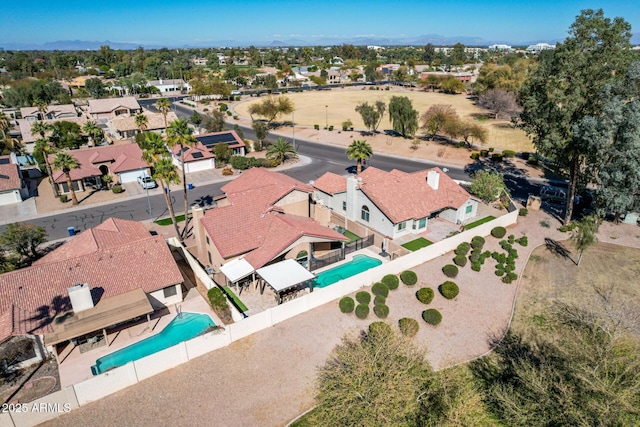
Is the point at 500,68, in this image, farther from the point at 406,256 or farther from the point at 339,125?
the point at 406,256

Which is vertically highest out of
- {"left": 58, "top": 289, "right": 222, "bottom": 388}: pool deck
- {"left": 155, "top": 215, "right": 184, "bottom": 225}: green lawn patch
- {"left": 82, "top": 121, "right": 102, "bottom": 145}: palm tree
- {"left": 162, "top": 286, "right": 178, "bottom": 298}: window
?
{"left": 82, "top": 121, "right": 102, "bottom": 145}: palm tree

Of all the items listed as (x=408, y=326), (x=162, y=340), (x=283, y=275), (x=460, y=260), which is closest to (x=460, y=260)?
(x=460, y=260)

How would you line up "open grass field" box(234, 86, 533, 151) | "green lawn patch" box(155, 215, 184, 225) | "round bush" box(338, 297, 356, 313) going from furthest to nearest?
"open grass field" box(234, 86, 533, 151), "green lawn patch" box(155, 215, 184, 225), "round bush" box(338, 297, 356, 313)

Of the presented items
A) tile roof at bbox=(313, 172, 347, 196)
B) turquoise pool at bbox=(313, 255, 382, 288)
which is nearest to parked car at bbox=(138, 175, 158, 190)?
tile roof at bbox=(313, 172, 347, 196)

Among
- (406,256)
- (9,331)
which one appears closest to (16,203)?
(9,331)

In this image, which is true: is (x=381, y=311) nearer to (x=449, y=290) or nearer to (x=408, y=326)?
(x=408, y=326)

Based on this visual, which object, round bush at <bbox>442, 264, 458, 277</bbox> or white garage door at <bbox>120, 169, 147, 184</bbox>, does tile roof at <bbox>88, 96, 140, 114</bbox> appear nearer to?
white garage door at <bbox>120, 169, 147, 184</bbox>

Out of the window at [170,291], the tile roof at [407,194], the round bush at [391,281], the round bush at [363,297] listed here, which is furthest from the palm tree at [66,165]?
the round bush at [391,281]
